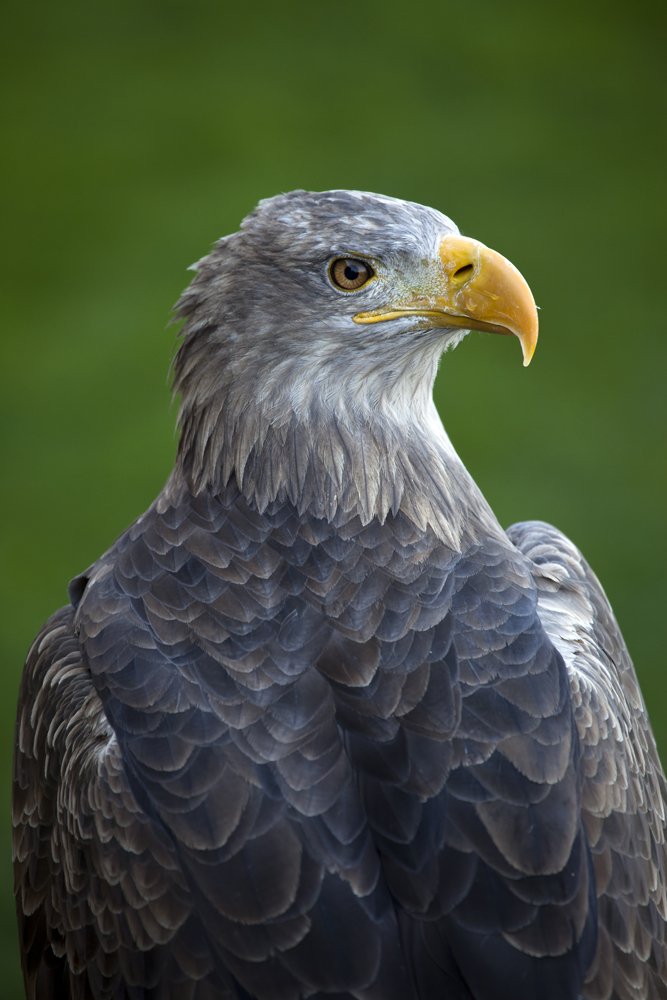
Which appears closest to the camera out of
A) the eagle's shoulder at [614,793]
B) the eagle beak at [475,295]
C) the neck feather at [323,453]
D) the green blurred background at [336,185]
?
the eagle's shoulder at [614,793]

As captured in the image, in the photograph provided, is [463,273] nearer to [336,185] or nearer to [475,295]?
[475,295]

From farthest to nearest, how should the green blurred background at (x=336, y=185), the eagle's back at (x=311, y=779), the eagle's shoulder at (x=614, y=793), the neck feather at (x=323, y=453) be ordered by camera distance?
the green blurred background at (x=336, y=185) < the neck feather at (x=323, y=453) < the eagle's shoulder at (x=614, y=793) < the eagle's back at (x=311, y=779)

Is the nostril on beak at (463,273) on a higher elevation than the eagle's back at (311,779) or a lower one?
higher

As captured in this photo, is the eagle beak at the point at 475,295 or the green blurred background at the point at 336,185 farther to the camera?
the green blurred background at the point at 336,185

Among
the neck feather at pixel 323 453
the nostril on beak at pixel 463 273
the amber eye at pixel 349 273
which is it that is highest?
the nostril on beak at pixel 463 273

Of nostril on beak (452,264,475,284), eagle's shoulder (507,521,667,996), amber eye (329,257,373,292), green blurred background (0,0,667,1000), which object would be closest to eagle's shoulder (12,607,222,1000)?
eagle's shoulder (507,521,667,996)

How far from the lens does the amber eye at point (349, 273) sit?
208 centimetres

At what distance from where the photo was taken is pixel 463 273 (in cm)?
209

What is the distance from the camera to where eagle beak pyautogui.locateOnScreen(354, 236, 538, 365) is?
6.79 ft

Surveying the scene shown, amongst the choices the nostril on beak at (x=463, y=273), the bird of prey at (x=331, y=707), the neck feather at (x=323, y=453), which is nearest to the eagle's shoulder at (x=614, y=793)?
the bird of prey at (x=331, y=707)

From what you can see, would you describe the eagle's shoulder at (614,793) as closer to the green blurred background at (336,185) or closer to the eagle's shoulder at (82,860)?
the eagle's shoulder at (82,860)

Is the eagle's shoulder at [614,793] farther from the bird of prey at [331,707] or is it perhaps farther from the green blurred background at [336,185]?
the green blurred background at [336,185]

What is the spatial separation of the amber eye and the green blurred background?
2.97 m

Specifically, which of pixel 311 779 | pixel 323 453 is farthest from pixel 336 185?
pixel 311 779
